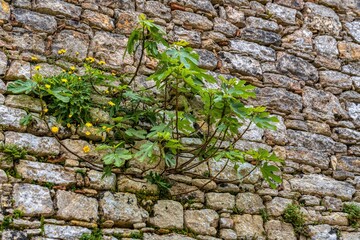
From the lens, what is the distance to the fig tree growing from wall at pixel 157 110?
2.95 metres

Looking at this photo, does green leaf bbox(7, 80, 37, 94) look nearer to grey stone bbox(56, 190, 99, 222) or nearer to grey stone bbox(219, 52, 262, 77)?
grey stone bbox(56, 190, 99, 222)

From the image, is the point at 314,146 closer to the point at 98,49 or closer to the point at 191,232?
the point at 191,232

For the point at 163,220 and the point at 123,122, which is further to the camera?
the point at 123,122

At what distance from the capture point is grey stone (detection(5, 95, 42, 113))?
3.04 meters

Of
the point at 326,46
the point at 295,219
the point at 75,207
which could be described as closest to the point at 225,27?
the point at 326,46

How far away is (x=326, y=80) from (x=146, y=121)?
1639 millimetres

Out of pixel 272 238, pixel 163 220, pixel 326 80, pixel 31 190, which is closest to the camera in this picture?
pixel 31 190

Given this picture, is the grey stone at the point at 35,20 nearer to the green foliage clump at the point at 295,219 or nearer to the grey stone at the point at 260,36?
the grey stone at the point at 260,36

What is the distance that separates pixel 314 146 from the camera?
3.72m

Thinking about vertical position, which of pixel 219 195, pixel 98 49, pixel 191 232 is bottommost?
pixel 191 232

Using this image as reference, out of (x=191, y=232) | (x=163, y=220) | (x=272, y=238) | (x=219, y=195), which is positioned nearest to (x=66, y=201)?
(x=163, y=220)

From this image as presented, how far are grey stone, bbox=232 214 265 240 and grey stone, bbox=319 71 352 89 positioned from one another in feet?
4.55

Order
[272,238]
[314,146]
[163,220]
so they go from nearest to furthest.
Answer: [163,220] < [272,238] < [314,146]

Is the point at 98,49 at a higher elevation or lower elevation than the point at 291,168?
higher
